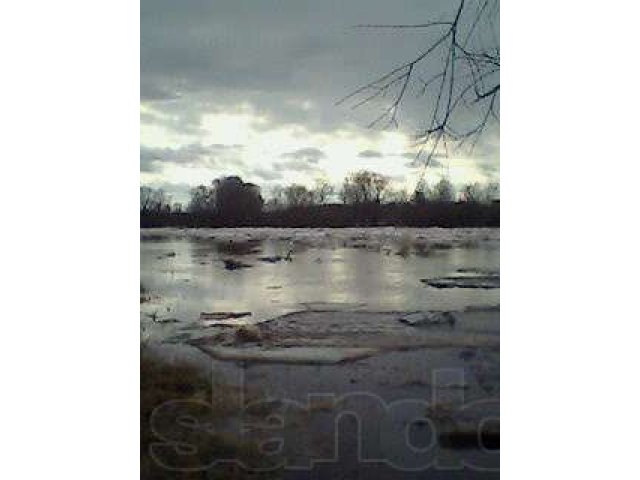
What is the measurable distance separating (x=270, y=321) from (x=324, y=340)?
210mm

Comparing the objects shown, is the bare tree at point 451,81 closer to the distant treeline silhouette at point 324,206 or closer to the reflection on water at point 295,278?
the distant treeline silhouette at point 324,206

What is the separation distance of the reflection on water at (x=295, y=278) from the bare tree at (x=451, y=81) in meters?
0.41

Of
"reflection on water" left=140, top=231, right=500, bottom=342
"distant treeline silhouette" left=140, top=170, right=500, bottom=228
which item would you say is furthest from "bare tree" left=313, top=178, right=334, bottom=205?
"reflection on water" left=140, top=231, right=500, bottom=342

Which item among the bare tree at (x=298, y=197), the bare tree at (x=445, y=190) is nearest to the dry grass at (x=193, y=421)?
the bare tree at (x=298, y=197)

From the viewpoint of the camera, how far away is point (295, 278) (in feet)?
9.81

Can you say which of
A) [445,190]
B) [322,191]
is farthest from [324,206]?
[445,190]

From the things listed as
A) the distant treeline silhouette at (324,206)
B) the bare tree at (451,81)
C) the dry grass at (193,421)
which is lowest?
the dry grass at (193,421)

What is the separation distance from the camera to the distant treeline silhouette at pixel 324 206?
299cm

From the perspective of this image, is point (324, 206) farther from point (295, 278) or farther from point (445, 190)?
point (445, 190)
